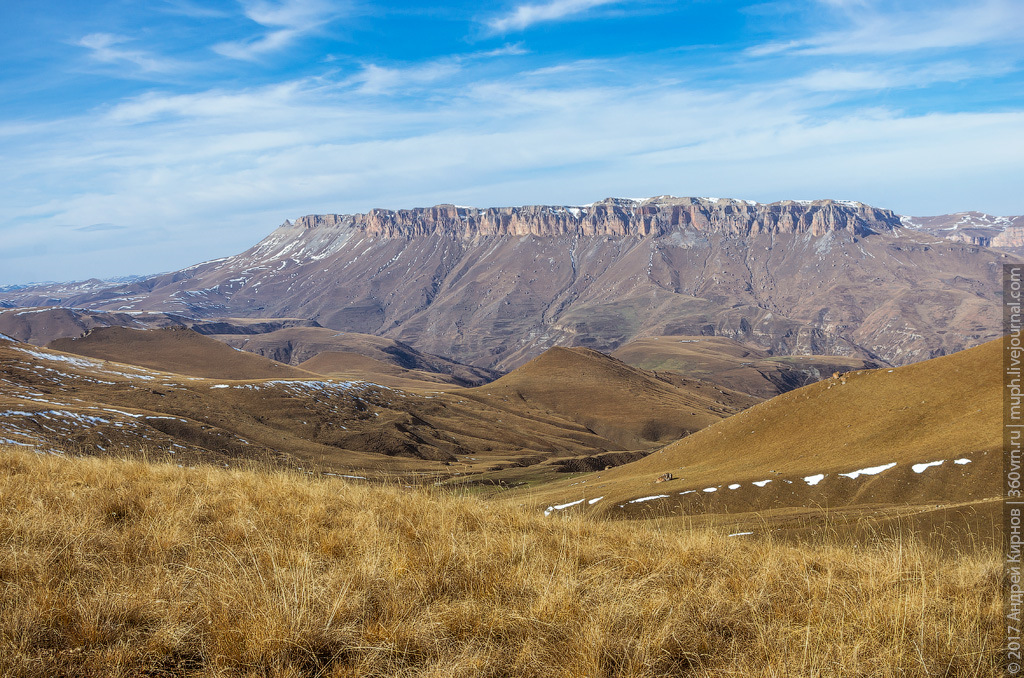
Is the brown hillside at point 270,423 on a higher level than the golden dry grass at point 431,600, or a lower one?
lower

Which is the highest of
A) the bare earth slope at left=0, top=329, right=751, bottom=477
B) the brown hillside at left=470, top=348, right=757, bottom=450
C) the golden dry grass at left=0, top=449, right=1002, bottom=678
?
the golden dry grass at left=0, top=449, right=1002, bottom=678

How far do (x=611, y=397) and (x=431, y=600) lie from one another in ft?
459

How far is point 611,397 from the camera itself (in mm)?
143375

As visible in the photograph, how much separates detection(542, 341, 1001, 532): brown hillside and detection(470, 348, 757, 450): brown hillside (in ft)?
251

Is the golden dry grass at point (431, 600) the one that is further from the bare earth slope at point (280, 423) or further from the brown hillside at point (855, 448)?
the bare earth slope at point (280, 423)

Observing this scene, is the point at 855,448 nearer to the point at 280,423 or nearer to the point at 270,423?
the point at 270,423

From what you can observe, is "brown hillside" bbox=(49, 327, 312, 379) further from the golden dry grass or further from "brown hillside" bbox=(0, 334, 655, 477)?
the golden dry grass

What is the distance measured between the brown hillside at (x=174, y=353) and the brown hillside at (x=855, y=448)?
10750 cm

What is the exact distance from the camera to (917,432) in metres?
34.5

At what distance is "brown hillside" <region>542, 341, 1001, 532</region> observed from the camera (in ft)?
95.3

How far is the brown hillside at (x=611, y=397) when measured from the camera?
425 ft

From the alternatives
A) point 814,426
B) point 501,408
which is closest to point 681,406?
point 501,408

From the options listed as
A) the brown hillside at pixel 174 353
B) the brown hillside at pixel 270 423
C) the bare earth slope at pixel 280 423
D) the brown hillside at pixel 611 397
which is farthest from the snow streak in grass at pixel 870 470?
the brown hillside at pixel 174 353

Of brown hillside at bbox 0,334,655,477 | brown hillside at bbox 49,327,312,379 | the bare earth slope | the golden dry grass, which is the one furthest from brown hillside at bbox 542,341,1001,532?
brown hillside at bbox 49,327,312,379
